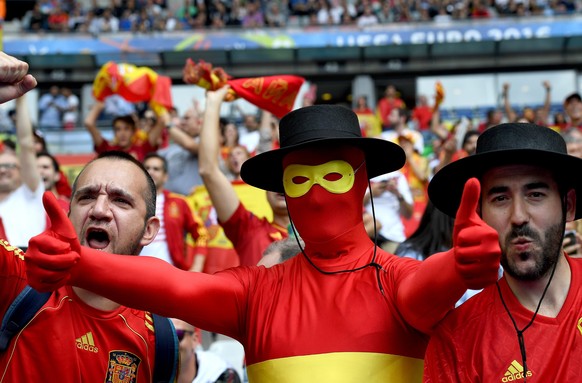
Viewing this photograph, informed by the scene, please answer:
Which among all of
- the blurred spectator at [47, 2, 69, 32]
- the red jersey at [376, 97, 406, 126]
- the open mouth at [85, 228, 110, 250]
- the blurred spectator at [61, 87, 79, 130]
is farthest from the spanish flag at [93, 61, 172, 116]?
the blurred spectator at [47, 2, 69, 32]

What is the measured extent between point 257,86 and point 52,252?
308 cm

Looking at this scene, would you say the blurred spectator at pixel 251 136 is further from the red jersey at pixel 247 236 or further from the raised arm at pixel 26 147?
the red jersey at pixel 247 236

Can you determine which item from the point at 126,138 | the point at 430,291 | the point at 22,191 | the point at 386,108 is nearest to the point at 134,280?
the point at 430,291

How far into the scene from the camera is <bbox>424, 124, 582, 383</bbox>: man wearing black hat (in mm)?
2627

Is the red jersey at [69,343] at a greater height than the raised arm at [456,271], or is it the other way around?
the raised arm at [456,271]

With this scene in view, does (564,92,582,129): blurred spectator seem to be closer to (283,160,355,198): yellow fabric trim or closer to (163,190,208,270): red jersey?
(163,190,208,270): red jersey

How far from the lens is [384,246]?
16.2 feet

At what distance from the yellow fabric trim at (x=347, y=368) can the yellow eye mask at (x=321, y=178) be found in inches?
22.7

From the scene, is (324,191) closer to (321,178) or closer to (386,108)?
(321,178)

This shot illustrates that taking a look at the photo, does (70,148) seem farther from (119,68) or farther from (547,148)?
(547,148)

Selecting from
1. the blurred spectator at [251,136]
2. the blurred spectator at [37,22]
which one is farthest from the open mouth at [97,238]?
the blurred spectator at [37,22]

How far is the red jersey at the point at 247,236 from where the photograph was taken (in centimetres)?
464

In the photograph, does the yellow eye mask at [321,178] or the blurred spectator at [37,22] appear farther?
the blurred spectator at [37,22]

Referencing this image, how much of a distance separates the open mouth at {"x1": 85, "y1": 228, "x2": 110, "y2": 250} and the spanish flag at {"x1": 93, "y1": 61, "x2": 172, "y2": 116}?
15.8 feet
